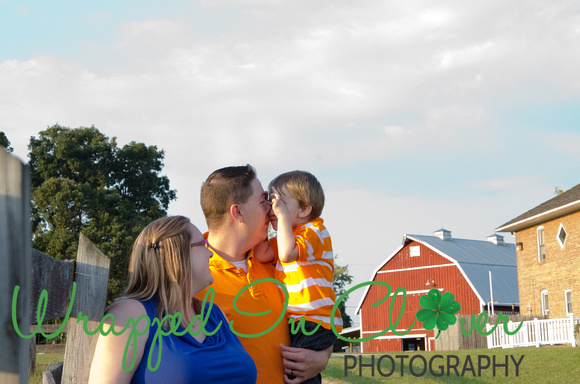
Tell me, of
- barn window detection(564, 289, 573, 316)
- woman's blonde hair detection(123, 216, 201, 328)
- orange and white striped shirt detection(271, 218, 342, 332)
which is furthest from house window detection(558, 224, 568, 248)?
woman's blonde hair detection(123, 216, 201, 328)

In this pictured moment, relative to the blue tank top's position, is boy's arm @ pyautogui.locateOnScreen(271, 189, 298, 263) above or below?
above

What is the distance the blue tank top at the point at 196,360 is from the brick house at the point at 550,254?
27.9m

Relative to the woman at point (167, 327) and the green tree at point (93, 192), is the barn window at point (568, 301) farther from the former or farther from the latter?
the woman at point (167, 327)

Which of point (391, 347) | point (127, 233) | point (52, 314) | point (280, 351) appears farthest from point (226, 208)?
point (391, 347)

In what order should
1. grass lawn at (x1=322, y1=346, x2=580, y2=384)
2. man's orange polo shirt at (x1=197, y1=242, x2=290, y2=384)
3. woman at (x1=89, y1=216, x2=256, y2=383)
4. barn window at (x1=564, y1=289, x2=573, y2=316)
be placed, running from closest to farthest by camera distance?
woman at (x1=89, y1=216, x2=256, y2=383) → man's orange polo shirt at (x1=197, y1=242, x2=290, y2=384) → grass lawn at (x1=322, y1=346, x2=580, y2=384) → barn window at (x1=564, y1=289, x2=573, y2=316)

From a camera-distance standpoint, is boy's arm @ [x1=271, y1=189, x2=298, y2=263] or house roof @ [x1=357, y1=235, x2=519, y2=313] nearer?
boy's arm @ [x1=271, y1=189, x2=298, y2=263]

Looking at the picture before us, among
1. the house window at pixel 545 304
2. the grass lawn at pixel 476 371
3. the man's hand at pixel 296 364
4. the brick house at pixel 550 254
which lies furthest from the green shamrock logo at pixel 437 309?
the house window at pixel 545 304

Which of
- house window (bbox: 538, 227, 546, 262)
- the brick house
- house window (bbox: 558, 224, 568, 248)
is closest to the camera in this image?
the brick house

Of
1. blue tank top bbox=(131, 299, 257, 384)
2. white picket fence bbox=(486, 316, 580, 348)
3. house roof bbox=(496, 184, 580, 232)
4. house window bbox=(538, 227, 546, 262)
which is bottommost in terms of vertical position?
white picket fence bbox=(486, 316, 580, 348)

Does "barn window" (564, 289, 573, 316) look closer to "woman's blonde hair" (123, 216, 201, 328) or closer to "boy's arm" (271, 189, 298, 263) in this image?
"boy's arm" (271, 189, 298, 263)

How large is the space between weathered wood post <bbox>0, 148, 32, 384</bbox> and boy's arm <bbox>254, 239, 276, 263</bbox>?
2233mm

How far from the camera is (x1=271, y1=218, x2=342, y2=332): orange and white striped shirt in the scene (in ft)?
12.0

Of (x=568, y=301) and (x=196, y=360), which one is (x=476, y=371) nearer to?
(x=196, y=360)

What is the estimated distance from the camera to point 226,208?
359 centimetres
